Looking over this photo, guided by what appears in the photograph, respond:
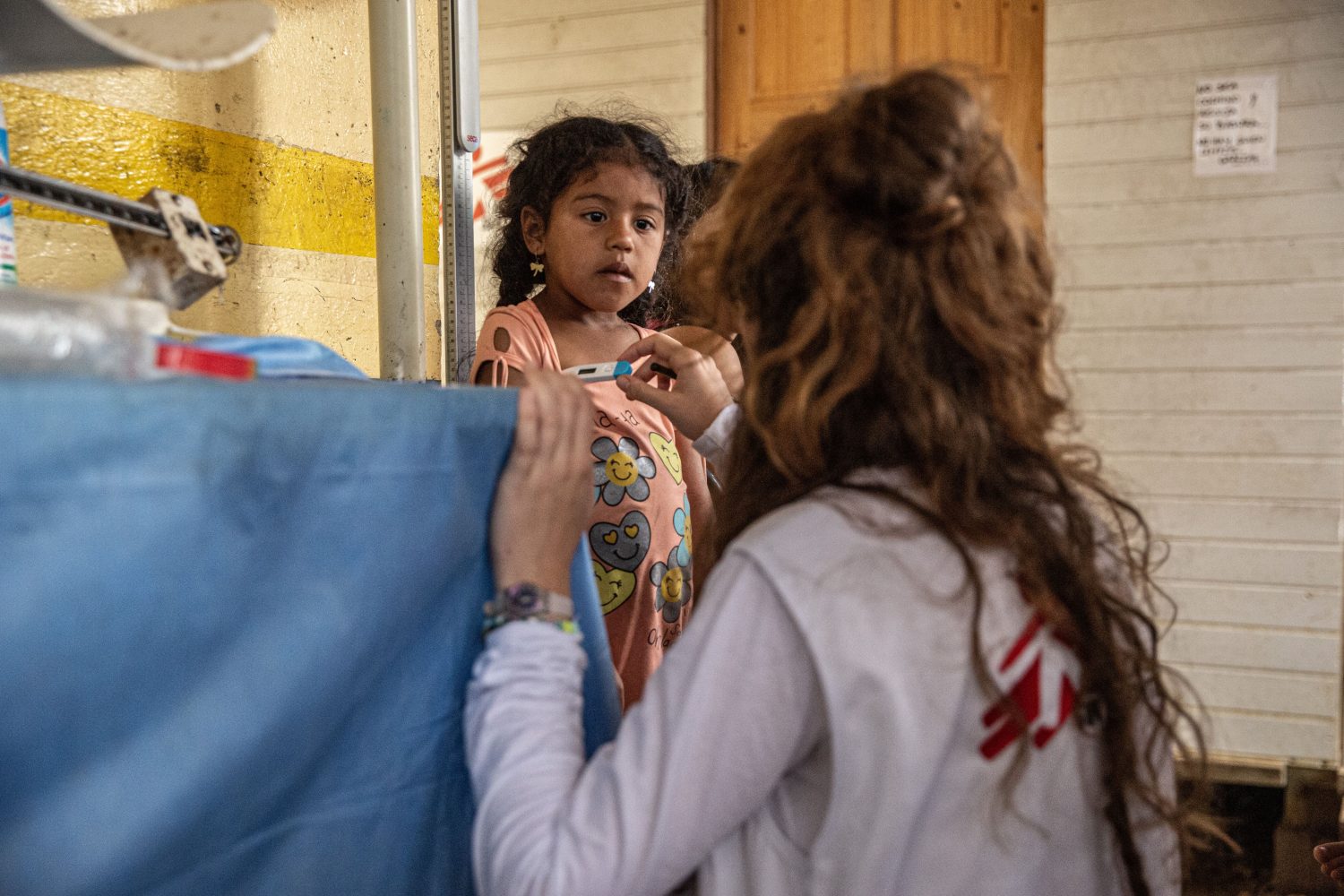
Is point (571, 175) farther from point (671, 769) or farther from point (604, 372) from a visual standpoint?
point (671, 769)

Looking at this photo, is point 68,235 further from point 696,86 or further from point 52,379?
point 696,86

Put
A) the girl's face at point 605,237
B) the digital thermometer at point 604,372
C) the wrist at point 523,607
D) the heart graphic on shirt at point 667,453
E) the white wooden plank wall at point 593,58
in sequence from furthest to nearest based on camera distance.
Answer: the white wooden plank wall at point 593,58
the girl's face at point 605,237
the heart graphic on shirt at point 667,453
the digital thermometer at point 604,372
the wrist at point 523,607

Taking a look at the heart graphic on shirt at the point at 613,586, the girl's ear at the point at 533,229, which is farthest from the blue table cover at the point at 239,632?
the girl's ear at the point at 533,229

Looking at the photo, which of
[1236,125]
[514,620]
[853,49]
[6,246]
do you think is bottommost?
[514,620]

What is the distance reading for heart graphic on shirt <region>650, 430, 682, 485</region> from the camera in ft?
5.48

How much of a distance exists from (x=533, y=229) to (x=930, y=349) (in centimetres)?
122

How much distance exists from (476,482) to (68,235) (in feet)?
3.16

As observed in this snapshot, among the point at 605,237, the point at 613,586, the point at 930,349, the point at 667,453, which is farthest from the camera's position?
the point at 605,237

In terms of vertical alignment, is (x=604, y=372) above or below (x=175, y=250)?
below

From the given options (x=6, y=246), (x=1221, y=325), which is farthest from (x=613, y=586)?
(x=1221, y=325)

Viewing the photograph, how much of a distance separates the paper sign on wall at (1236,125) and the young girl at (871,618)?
11.0ft

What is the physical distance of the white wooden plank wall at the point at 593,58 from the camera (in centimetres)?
438

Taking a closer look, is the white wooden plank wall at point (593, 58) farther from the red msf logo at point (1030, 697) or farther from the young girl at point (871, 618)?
the red msf logo at point (1030, 697)

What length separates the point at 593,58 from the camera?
457 cm
